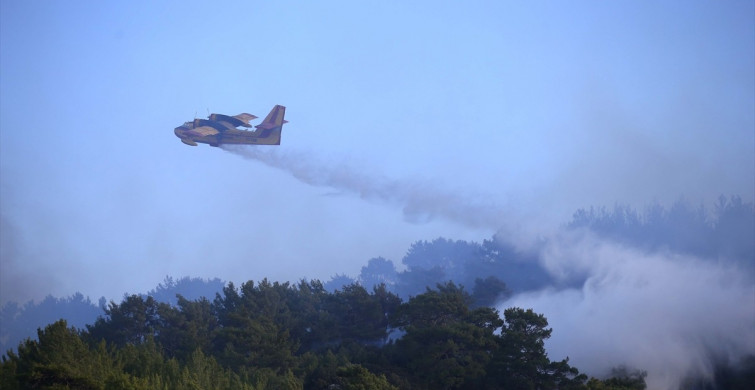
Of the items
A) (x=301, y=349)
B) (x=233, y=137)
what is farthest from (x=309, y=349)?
(x=233, y=137)

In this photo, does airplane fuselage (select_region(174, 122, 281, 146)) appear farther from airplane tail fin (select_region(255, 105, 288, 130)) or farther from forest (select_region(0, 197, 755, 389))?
forest (select_region(0, 197, 755, 389))

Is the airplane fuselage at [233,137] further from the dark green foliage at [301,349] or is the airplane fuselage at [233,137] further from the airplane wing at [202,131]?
the dark green foliage at [301,349]

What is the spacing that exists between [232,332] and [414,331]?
12.7 meters

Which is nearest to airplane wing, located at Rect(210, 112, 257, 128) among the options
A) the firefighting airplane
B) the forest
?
the firefighting airplane

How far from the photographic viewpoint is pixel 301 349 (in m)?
60.8

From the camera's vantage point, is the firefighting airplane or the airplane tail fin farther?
the airplane tail fin

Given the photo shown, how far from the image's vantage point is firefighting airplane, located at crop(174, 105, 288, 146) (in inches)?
2857

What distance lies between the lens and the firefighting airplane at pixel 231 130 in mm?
72562

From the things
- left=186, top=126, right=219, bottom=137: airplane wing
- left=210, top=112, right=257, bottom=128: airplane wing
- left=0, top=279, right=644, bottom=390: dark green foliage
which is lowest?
left=0, top=279, right=644, bottom=390: dark green foliage

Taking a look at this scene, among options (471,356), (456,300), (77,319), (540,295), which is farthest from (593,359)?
(77,319)

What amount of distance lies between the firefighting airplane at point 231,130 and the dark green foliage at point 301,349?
15062 millimetres

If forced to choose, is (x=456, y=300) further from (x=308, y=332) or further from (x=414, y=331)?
(x=308, y=332)

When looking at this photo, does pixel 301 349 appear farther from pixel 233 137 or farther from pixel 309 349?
pixel 233 137

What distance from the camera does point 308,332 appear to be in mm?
62688
